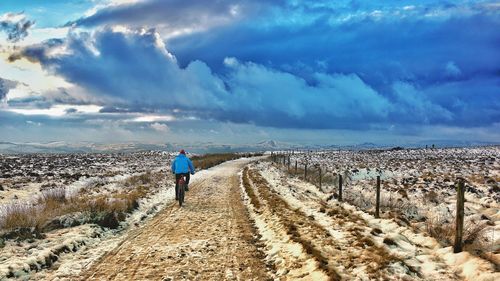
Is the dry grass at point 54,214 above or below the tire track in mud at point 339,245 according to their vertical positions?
below

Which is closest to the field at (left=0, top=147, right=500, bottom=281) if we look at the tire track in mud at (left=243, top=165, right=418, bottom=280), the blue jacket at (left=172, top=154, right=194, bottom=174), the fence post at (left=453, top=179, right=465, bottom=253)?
the tire track in mud at (left=243, top=165, right=418, bottom=280)

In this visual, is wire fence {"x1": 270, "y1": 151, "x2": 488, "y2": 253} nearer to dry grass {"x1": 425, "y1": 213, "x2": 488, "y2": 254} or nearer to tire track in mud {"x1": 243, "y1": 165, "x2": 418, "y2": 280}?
dry grass {"x1": 425, "y1": 213, "x2": 488, "y2": 254}

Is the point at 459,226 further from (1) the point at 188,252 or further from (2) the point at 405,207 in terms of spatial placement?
(2) the point at 405,207

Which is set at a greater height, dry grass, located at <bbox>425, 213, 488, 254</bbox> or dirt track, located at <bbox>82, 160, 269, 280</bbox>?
dry grass, located at <bbox>425, 213, 488, 254</bbox>

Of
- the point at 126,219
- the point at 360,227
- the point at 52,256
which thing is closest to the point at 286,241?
the point at 360,227

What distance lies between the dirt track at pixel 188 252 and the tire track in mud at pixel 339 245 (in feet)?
3.76

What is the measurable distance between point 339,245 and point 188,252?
3645 mm

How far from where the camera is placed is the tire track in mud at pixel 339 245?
795 centimetres

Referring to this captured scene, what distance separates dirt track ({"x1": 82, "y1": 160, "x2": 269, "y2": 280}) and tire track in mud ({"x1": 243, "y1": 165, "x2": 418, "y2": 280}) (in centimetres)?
115

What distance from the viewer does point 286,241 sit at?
10.8 metres

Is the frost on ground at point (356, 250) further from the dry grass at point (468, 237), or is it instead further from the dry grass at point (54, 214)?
the dry grass at point (54, 214)

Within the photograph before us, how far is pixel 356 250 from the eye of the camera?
30.8ft

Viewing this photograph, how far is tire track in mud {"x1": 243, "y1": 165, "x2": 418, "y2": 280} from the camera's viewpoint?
26.1 ft

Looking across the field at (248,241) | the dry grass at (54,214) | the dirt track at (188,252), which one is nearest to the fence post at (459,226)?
the field at (248,241)
